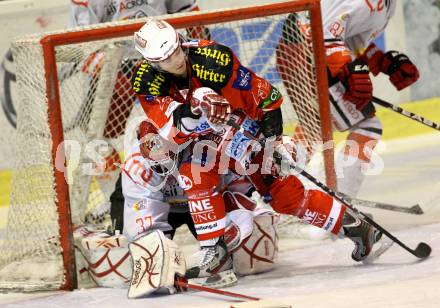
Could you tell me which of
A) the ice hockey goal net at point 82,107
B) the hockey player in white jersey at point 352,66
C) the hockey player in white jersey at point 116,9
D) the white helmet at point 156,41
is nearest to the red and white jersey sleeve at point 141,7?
the hockey player in white jersey at point 116,9

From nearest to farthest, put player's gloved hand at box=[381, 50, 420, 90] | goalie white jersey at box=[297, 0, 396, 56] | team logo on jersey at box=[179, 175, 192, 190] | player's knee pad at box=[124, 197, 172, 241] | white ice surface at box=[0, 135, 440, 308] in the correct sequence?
white ice surface at box=[0, 135, 440, 308], team logo on jersey at box=[179, 175, 192, 190], player's knee pad at box=[124, 197, 172, 241], goalie white jersey at box=[297, 0, 396, 56], player's gloved hand at box=[381, 50, 420, 90]

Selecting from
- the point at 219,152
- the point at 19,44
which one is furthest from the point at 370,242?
the point at 19,44

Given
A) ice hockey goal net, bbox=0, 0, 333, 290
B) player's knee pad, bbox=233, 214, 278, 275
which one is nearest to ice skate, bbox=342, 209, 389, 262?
player's knee pad, bbox=233, 214, 278, 275

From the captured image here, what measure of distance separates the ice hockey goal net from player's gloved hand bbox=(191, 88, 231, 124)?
0.59 m

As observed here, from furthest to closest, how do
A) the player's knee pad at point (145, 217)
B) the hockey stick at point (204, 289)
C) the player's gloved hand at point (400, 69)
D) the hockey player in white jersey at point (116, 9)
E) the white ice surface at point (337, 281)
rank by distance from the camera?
the hockey player in white jersey at point (116, 9) < the player's gloved hand at point (400, 69) < the player's knee pad at point (145, 217) < the hockey stick at point (204, 289) < the white ice surface at point (337, 281)

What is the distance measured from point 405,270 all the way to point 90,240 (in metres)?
1.12

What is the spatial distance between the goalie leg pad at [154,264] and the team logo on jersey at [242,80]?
57 centimetres

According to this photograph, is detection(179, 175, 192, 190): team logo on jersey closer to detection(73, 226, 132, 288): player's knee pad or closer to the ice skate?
detection(73, 226, 132, 288): player's knee pad

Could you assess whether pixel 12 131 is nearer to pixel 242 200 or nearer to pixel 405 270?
pixel 242 200

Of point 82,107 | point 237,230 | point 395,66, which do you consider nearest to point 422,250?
point 237,230

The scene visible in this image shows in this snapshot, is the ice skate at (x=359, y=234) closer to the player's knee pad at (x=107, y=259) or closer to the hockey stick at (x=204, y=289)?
the hockey stick at (x=204, y=289)

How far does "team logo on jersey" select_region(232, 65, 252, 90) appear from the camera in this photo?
13.2 feet

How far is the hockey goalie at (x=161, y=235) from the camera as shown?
13.0ft

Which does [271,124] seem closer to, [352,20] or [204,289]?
[204,289]
